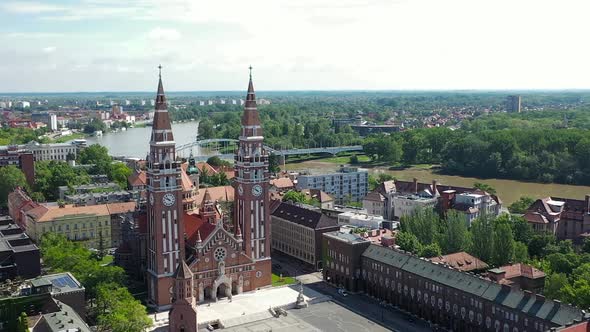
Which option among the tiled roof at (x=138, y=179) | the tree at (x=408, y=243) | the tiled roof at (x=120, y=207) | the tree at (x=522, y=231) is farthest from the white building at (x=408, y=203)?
the tiled roof at (x=138, y=179)

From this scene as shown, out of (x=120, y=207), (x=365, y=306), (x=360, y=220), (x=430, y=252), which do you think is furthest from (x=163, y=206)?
(x=360, y=220)

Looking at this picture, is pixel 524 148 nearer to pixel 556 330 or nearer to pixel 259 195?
pixel 259 195

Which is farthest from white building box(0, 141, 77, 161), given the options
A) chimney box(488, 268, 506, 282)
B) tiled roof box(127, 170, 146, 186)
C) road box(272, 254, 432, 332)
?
chimney box(488, 268, 506, 282)

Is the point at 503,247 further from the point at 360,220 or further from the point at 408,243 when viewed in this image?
the point at 360,220

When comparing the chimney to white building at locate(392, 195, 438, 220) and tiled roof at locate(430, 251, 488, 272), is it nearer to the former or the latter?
tiled roof at locate(430, 251, 488, 272)

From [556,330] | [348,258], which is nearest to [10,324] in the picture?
[348,258]
